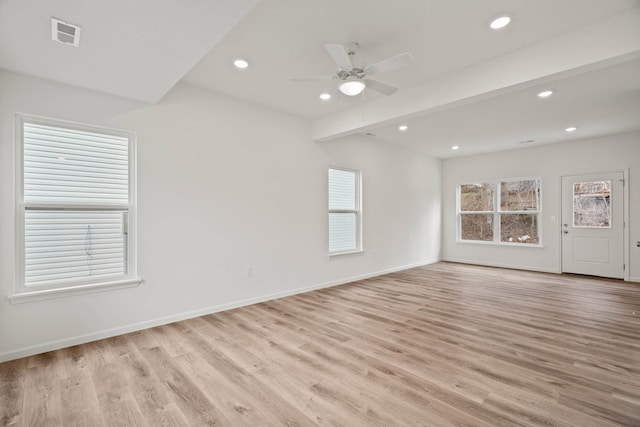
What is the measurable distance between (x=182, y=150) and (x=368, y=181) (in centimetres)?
360

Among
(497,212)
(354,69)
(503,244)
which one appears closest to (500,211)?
(497,212)

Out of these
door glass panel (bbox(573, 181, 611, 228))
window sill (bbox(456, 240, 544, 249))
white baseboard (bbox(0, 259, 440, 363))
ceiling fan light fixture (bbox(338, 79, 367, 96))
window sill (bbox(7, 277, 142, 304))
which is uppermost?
ceiling fan light fixture (bbox(338, 79, 367, 96))

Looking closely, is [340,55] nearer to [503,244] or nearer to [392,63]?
[392,63]

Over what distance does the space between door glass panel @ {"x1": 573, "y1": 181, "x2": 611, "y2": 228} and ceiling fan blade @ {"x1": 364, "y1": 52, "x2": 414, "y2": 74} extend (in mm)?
5991

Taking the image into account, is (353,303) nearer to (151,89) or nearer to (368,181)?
(368,181)

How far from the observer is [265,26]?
2.58 m

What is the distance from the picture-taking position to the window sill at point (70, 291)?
9.02 feet

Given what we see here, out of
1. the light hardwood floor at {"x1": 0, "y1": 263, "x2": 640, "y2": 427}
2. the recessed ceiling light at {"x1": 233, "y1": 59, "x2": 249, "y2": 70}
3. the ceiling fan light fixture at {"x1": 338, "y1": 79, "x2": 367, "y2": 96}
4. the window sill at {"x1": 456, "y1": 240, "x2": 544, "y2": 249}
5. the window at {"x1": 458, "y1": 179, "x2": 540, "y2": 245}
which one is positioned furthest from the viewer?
the window at {"x1": 458, "y1": 179, "x2": 540, "y2": 245}

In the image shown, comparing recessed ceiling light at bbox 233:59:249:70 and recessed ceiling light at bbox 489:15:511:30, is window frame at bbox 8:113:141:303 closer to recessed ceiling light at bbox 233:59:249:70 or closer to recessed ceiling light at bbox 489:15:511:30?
recessed ceiling light at bbox 233:59:249:70

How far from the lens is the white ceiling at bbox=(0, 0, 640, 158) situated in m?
2.06

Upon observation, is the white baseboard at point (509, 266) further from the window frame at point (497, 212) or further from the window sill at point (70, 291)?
the window sill at point (70, 291)

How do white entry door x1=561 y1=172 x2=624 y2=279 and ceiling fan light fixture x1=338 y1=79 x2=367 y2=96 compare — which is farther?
white entry door x1=561 y1=172 x2=624 y2=279

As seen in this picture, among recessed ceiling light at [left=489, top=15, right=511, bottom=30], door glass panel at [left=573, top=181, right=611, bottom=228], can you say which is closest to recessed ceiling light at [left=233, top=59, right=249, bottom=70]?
recessed ceiling light at [left=489, top=15, right=511, bottom=30]

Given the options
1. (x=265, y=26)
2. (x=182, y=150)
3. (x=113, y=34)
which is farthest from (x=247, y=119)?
(x=113, y=34)
